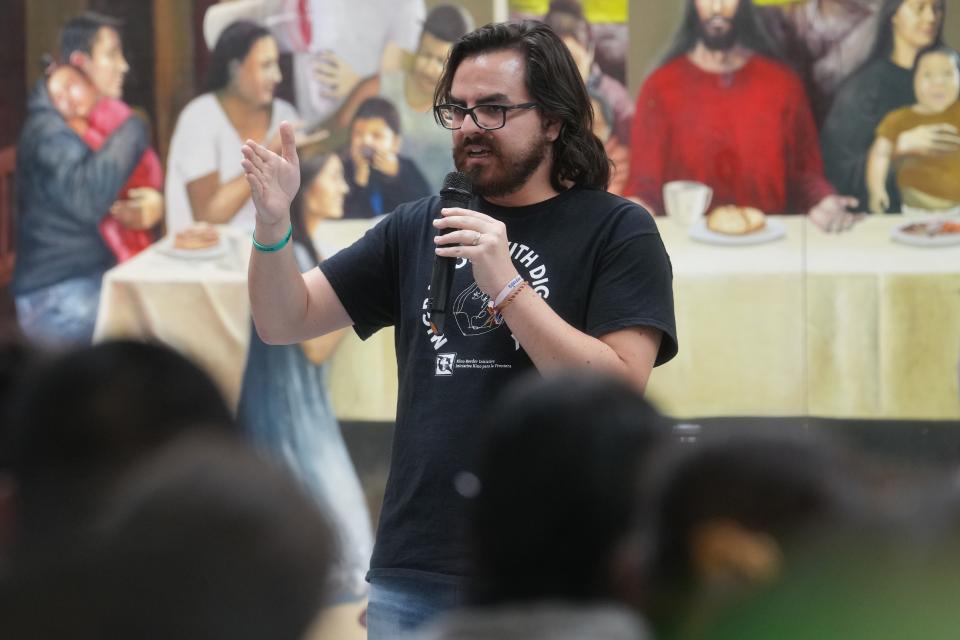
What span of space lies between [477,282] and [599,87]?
257 centimetres

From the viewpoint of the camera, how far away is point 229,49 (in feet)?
16.3

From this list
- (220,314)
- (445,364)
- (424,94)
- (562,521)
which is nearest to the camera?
(562,521)

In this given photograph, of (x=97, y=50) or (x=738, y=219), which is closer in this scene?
(x=738, y=219)

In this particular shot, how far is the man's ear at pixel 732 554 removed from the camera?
1114 mm

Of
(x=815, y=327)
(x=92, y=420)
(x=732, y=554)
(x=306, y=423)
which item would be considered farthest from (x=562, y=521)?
(x=306, y=423)

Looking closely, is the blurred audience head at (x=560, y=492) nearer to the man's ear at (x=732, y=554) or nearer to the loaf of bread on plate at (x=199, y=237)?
the man's ear at (x=732, y=554)

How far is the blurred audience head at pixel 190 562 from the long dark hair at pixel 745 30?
383 centimetres

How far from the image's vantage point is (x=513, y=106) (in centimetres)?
255

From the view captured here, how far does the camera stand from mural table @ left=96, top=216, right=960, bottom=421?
457 centimetres

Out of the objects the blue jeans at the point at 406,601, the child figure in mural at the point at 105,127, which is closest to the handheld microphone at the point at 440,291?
the blue jeans at the point at 406,601

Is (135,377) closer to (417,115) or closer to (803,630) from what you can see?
(803,630)

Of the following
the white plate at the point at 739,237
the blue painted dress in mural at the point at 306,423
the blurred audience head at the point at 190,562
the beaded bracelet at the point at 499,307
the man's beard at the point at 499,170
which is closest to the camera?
the blurred audience head at the point at 190,562

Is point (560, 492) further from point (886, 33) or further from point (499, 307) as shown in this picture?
point (886, 33)

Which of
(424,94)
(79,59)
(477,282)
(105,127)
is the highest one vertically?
(79,59)
